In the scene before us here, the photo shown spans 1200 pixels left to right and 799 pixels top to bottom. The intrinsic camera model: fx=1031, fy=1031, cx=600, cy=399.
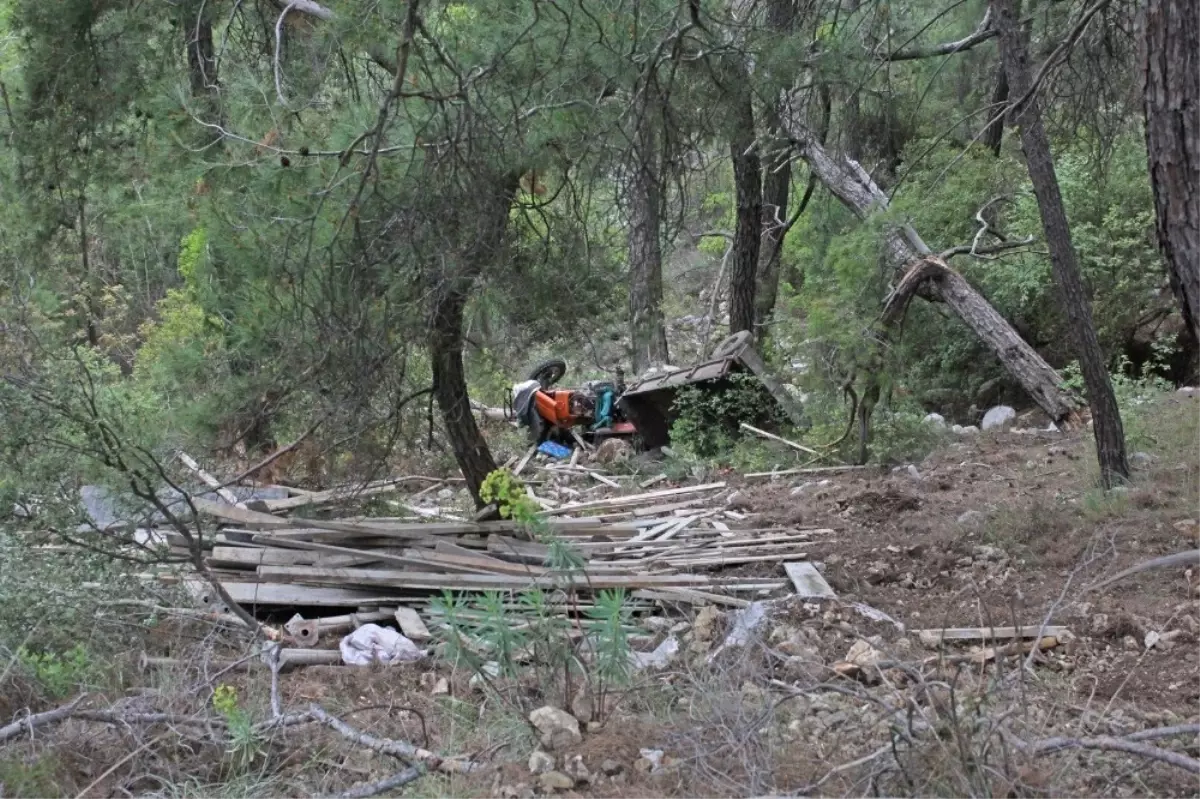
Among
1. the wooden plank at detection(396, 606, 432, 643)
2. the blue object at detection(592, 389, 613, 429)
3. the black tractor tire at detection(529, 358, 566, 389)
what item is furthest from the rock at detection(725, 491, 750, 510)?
the black tractor tire at detection(529, 358, 566, 389)

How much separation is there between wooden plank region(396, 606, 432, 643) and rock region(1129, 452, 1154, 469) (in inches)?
202

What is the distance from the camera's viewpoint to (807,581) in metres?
6.25

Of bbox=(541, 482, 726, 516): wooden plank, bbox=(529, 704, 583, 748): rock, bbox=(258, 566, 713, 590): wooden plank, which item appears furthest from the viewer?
bbox=(541, 482, 726, 516): wooden plank

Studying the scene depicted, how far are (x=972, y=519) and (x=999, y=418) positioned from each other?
505 cm

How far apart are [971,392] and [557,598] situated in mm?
9754

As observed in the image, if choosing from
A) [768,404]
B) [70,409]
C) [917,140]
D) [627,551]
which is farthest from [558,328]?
[917,140]

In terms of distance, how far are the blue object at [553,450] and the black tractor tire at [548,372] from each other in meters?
1.14

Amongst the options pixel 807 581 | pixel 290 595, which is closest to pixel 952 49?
pixel 807 581

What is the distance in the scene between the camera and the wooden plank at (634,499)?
8391 mm

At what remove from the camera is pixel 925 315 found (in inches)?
537

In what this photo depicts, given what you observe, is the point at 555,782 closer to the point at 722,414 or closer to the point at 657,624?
the point at 657,624

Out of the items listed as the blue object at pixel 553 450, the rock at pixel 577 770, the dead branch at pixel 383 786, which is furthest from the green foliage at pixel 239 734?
the blue object at pixel 553 450

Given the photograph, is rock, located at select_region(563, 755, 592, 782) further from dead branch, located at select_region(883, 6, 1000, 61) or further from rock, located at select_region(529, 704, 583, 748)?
dead branch, located at select_region(883, 6, 1000, 61)

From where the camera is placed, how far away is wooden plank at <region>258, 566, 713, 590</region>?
19.9 ft
